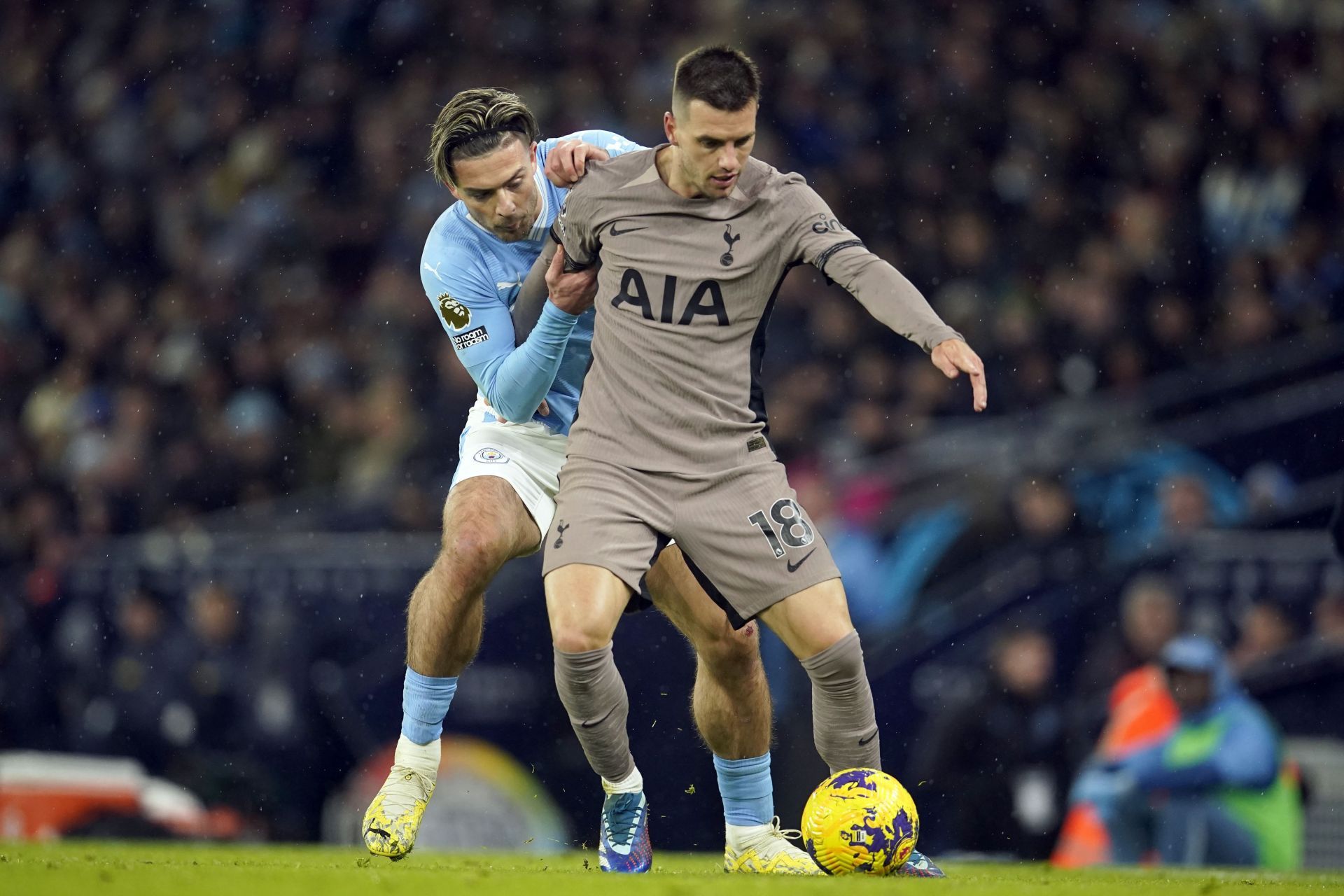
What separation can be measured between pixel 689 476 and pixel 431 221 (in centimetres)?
657

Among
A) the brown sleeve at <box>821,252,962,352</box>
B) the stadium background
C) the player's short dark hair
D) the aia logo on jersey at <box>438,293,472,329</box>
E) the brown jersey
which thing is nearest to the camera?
the brown sleeve at <box>821,252,962,352</box>

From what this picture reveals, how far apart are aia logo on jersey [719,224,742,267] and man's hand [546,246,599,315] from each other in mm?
412

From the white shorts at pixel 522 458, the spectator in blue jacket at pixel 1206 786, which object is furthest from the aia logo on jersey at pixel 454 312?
the spectator in blue jacket at pixel 1206 786

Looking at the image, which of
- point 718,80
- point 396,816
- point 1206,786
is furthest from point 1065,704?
point 718,80

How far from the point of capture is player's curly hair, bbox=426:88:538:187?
188 inches

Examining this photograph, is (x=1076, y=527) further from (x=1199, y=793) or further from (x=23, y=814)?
(x=23, y=814)

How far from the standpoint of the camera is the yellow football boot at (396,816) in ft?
15.2

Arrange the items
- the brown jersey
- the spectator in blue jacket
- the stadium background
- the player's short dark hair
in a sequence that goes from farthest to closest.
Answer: the stadium background
the spectator in blue jacket
the brown jersey
the player's short dark hair

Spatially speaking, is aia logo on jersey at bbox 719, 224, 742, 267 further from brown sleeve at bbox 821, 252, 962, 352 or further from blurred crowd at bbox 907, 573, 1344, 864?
blurred crowd at bbox 907, 573, 1344, 864

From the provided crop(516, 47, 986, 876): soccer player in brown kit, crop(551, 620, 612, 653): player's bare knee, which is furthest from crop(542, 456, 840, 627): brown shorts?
crop(551, 620, 612, 653): player's bare knee

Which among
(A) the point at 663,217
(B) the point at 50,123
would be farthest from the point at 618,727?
(B) the point at 50,123

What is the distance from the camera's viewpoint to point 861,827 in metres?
4.09

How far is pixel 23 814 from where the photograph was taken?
25.5 ft

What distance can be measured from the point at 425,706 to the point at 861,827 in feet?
4.65
